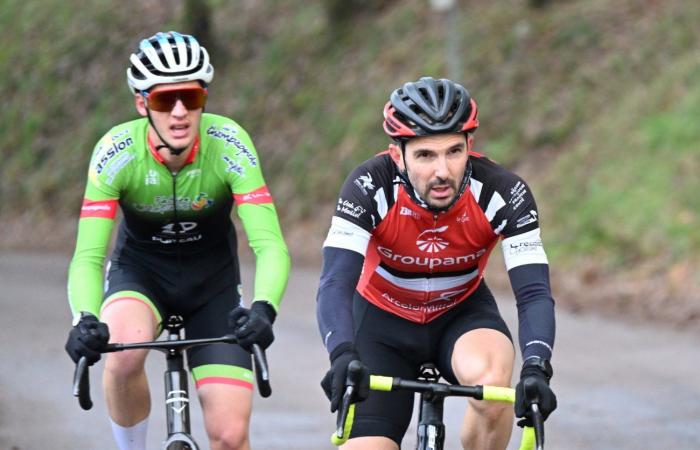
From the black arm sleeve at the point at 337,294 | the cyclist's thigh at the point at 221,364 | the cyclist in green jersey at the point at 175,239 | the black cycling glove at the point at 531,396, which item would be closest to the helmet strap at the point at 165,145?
the cyclist in green jersey at the point at 175,239

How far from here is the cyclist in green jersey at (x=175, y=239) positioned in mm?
5559

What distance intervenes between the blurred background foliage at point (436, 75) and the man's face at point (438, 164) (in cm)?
807

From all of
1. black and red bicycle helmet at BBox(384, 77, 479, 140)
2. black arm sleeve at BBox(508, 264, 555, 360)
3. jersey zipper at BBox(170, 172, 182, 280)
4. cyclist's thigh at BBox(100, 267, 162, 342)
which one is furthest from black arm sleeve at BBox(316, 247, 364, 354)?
jersey zipper at BBox(170, 172, 182, 280)

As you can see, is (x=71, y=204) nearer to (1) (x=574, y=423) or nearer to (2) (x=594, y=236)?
(2) (x=594, y=236)

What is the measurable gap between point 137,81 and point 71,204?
2006 centimetres

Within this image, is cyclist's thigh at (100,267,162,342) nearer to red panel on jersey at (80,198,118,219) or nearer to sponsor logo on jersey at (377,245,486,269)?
red panel on jersey at (80,198,118,219)

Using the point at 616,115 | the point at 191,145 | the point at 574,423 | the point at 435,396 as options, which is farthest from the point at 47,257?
the point at 435,396

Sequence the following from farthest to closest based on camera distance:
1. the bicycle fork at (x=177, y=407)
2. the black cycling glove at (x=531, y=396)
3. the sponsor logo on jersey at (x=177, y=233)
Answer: the sponsor logo on jersey at (x=177, y=233), the bicycle fork at (x=177, y=407), the black cycling glove at (x=531, y=396)

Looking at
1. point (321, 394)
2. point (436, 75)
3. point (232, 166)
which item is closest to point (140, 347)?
point (232, 166)

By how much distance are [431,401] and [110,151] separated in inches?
78.3

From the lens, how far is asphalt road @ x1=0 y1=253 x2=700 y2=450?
8.74 m

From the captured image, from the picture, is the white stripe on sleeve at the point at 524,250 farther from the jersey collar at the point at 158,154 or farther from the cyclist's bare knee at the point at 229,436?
the jersey collar at the point at 158,154

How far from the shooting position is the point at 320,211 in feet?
66.2

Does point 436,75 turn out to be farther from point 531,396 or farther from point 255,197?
point 531,396
